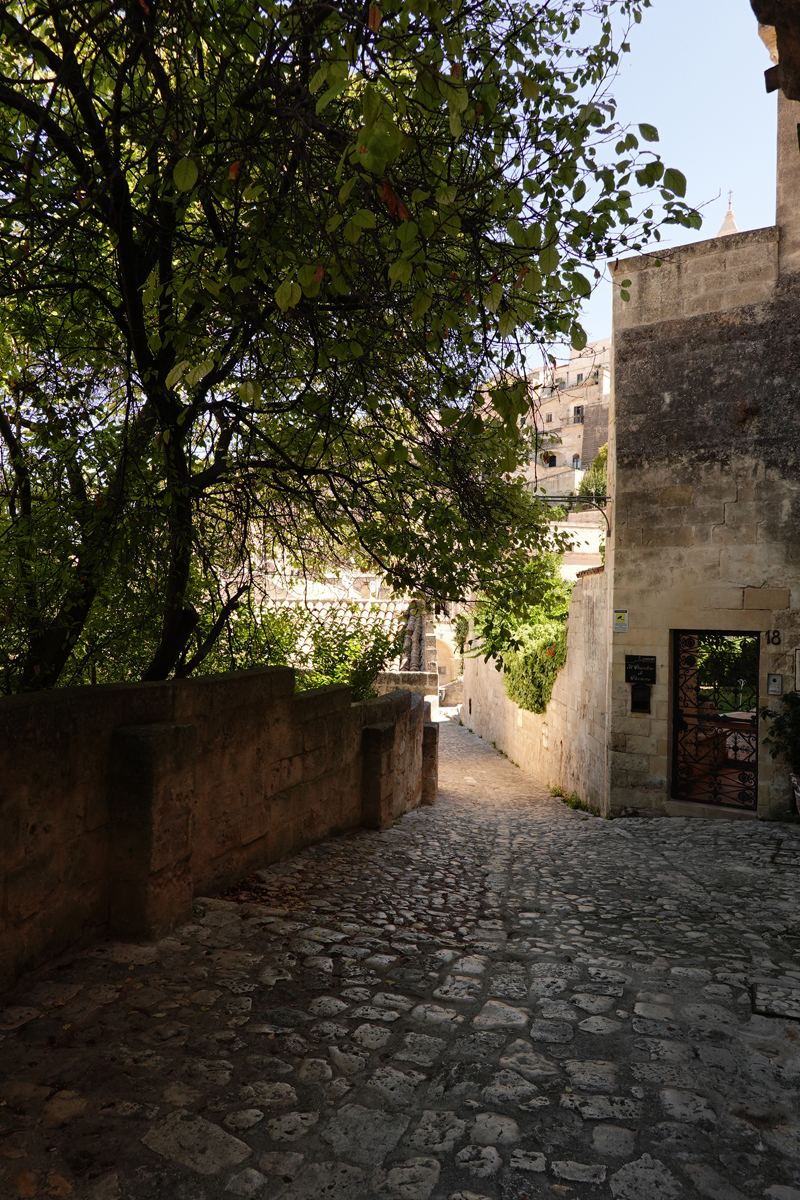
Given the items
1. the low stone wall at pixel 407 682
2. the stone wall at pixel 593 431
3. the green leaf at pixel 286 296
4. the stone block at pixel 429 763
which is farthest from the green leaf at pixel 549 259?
the stone wall at pixel 593 431

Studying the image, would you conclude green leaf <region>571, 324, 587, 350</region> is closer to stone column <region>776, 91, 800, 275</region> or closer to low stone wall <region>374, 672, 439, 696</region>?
stone column <region>776, 91, 800, 275</region>

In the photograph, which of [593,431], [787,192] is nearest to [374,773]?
[787,192]

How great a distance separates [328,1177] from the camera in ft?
6.71

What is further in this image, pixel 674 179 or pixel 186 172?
pixel 674 179

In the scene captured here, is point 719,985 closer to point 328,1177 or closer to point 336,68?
point 328,1177

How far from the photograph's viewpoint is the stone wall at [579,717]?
30.9ft

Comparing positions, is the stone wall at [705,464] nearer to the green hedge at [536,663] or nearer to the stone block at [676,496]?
the stone block at [676,496]

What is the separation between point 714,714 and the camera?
8430mm

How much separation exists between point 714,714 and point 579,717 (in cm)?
243

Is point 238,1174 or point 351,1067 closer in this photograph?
point 238,1174

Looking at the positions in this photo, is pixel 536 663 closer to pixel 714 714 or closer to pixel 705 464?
pixel 714 714

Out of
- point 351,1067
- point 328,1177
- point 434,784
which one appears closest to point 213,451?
point 351,1067

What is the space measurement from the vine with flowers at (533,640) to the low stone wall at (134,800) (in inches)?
222

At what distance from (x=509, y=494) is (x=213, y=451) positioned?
2.52m
